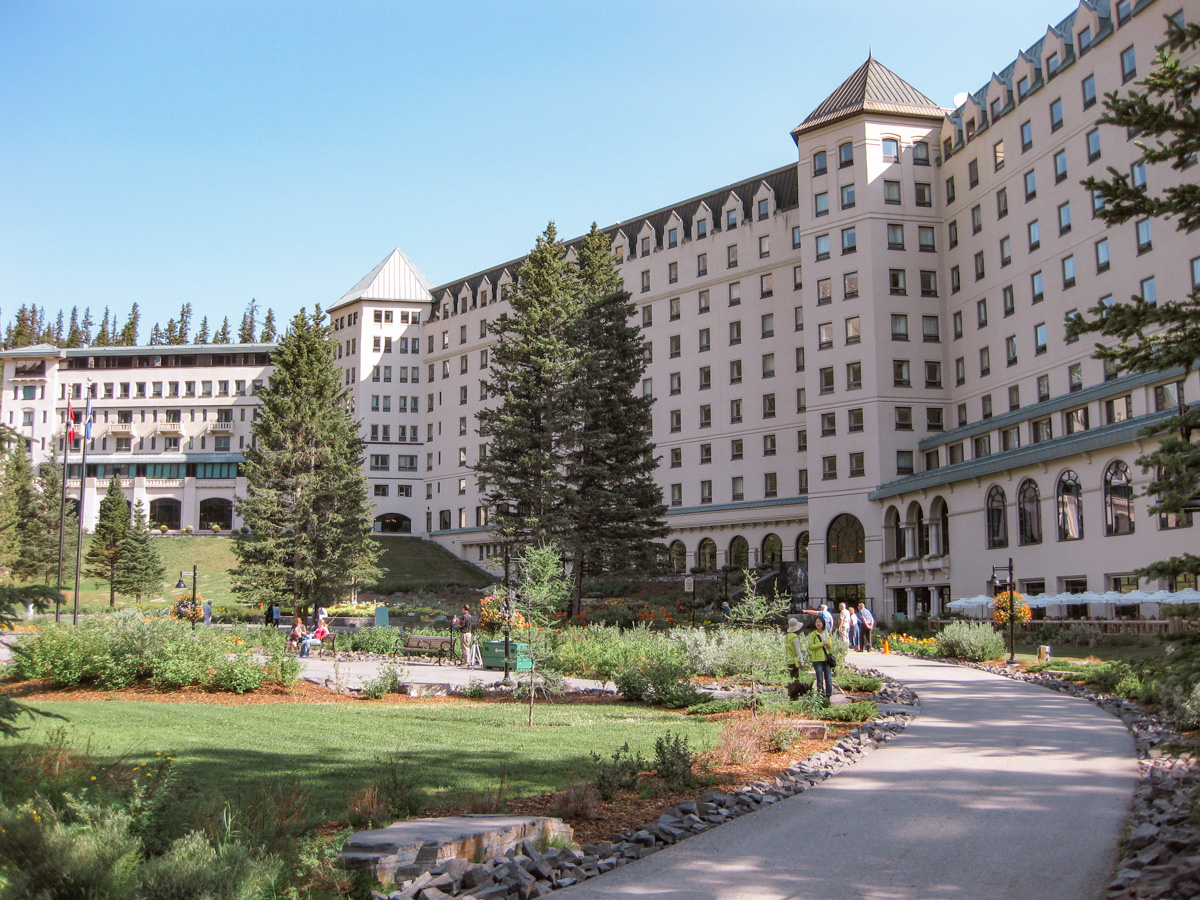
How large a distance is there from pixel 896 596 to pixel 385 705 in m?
42.8

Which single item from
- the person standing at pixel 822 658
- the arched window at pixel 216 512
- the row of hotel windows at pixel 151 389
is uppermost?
the row of hotel windows at pixel 151 389

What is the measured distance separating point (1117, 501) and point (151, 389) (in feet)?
333

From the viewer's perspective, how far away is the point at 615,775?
9.93m

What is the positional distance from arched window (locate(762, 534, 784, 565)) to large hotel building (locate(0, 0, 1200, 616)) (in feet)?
0.48

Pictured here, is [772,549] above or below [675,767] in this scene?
above

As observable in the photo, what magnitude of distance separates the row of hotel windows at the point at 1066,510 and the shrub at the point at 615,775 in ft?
101

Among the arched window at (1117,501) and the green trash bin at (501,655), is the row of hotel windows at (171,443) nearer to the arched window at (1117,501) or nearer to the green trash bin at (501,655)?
the green trash bin at (501,655)

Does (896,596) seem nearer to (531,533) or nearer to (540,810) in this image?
(531,533)

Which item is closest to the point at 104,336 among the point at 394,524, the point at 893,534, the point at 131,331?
the point at 131,331

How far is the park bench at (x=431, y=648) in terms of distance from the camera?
98.8ft

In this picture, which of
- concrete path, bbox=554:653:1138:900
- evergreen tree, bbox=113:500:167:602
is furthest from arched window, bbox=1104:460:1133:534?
evergreen tree, bbox=113:500:167:602

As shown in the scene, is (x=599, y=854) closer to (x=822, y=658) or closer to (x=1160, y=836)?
(x=1160, y=836)

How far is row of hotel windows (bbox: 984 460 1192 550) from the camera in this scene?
3944 cm

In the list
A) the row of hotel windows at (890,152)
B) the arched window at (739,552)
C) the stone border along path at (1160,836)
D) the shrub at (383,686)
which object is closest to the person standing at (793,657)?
the stone border along path at (1160,836)
